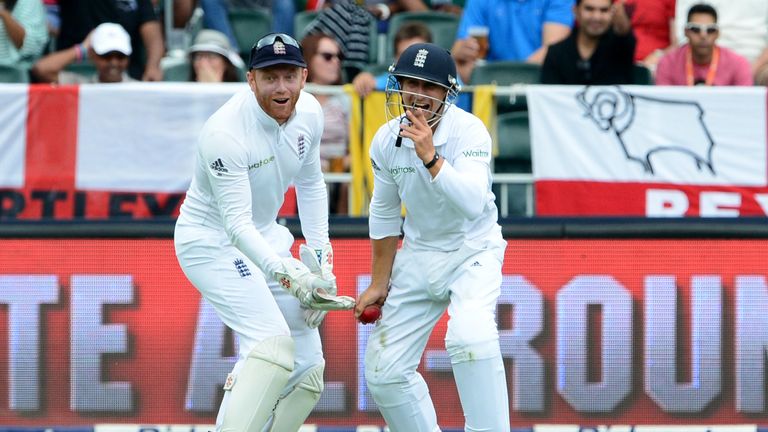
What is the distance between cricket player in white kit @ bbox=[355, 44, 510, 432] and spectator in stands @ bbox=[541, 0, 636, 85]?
136 inches

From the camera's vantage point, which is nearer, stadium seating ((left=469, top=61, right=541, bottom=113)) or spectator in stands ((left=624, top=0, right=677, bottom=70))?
stadium seating ((left=469, top=61, right=541, bottom=113))

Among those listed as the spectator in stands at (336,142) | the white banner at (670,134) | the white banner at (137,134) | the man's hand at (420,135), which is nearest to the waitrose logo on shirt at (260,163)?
the man's hand at (420,135)

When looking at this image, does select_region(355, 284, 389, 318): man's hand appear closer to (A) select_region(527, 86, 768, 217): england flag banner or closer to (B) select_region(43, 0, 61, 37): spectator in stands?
(A) select_region(527, 86, 768, 217): england flag banner

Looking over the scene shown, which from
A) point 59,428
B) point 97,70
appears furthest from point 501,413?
point 97,70

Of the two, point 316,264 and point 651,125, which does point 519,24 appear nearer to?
point 651,125

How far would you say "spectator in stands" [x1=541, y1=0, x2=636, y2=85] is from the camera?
9898 mm

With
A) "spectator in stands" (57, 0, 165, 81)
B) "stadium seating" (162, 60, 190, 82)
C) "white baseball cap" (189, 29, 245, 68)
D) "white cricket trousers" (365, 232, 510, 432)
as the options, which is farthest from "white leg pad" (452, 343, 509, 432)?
"spectator in stands" (57, 0, 165, 81)

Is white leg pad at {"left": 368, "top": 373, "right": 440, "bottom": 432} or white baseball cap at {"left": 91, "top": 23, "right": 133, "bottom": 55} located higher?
white baseball cap at {"left": 91, "top": 23, "right": 133, "bottom": 55}

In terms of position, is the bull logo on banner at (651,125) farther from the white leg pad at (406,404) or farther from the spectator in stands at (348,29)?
the white leg pad at (406,404)

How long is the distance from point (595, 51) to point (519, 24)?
843 mm

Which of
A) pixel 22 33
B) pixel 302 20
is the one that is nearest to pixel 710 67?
pixel 302 20

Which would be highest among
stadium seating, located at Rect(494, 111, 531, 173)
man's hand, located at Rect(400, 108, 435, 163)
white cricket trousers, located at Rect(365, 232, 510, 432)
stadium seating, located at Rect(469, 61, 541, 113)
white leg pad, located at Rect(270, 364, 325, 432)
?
stadium seating, located at Rect(469, 61, 541, 113)

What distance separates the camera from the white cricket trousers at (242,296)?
6.45 m

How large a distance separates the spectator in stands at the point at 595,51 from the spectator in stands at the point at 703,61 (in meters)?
0.31
